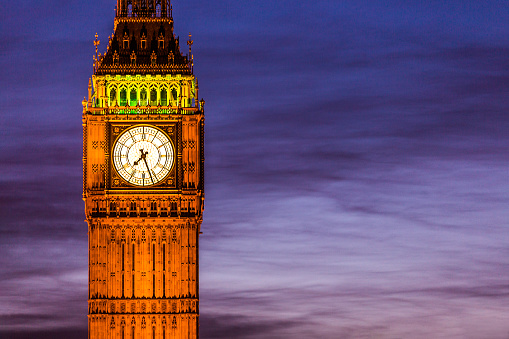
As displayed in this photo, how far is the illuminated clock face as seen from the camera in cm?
10375

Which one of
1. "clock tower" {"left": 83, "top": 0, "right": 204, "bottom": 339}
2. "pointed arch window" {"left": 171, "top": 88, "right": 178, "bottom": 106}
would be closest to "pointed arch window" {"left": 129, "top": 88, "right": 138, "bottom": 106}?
"clock tower" {"left": 83, "top": 0, "right": 204, "bottom": 339}

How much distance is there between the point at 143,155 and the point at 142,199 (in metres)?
2.89

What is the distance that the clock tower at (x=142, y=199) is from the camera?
10269 cm

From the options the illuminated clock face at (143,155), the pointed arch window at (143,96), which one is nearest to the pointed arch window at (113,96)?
the pointed arch window at (143,96)

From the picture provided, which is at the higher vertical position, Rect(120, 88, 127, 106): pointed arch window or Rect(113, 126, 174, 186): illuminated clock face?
Rect(120, 88, 127, 106): pointed arch window

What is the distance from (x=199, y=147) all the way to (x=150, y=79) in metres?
5.62

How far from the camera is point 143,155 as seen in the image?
340 ft

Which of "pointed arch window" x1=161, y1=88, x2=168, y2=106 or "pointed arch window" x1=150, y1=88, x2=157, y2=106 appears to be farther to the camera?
"pointed arch window" x1=161, y1=88, x2=168, y2=106

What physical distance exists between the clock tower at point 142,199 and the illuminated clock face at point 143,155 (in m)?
0.07

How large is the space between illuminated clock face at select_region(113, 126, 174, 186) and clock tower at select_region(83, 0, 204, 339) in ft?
0.22

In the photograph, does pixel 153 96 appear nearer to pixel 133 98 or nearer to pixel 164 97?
pixel 164 97

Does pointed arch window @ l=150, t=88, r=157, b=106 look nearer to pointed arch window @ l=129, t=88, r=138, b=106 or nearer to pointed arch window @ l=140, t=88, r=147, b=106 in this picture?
pointed arch window @ l=140, t=88, r=147, b=106

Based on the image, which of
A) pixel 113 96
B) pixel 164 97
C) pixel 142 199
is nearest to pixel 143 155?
pixel 142 199

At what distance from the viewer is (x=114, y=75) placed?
345 ft
